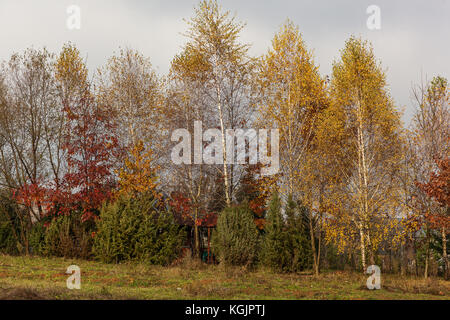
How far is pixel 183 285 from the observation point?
11.4m

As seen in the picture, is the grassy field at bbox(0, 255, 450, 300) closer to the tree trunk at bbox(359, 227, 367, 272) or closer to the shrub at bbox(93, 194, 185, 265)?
the shrub at bbox(93, 194, 185, 265)

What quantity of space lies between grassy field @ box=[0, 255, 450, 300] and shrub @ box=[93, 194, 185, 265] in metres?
0.83

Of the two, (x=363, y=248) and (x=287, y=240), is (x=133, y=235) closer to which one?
(x=287, y=240)

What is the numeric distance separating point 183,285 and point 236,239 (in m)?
5.20

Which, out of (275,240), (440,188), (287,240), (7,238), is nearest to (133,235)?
(275,240)

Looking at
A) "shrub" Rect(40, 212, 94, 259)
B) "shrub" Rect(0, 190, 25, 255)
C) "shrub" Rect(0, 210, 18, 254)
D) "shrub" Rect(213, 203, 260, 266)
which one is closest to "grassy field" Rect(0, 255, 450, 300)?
"shrub" Rect(213, 203, 260, 266)

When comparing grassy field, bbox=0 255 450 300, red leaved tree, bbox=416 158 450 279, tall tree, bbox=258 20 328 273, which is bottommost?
grassy field, bbox=0 255 450 300

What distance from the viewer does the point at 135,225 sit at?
17047 mm

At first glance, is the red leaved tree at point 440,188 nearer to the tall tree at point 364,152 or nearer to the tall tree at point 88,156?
the tall tree at point 364,152

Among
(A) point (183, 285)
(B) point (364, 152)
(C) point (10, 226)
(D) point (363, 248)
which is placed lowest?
(A) point (183, 285)

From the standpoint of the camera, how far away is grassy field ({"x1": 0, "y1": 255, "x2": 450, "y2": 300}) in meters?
9.55

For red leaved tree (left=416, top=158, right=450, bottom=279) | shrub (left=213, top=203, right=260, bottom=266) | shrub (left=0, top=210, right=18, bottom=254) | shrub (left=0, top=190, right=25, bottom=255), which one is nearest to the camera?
red leaved tree (left=416, top=158, right=450, bottom=279)
